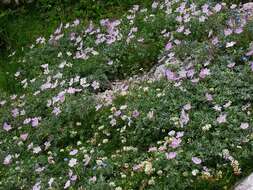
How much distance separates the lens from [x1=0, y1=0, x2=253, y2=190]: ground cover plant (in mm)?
6160

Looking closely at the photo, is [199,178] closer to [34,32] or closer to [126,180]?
[126,180]

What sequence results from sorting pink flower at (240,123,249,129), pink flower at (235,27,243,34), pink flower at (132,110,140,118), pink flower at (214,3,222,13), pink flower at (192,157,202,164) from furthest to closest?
pink flower at (214,3,222,13) → pink flower at (235,27,243,34) → pink flower at (132,110,140,118) → pink flower at (240,123,249,129) → pink flower at (192,157,202,164)

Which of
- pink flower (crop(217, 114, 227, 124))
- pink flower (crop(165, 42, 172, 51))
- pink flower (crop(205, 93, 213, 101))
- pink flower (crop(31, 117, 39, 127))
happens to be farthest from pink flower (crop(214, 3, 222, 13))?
pink flower (crop(31, 117, 39, 127))

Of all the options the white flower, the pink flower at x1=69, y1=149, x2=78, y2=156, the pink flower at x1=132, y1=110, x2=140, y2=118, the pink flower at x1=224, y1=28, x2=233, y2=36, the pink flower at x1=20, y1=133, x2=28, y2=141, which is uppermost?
the pink flower at x1=224, y1=28, x2=233, y2=36

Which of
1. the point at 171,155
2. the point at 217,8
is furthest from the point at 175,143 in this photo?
the point at 217,8

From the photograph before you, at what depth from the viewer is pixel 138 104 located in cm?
715

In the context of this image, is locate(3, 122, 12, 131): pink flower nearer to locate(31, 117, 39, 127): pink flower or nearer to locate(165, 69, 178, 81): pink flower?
locate(31, 117, 39, 127): pink flower

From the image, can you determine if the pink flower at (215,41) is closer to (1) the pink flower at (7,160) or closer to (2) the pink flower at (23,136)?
(2) the pink flower at (23,136)

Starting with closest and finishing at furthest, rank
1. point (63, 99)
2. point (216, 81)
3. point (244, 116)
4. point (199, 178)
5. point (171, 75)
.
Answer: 1. point (199, 178)
2. point (244, 116)
3. point (216, 81)
4. point (171, 75)
5. point (63, 99)

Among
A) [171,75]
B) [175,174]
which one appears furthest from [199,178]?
[171,75]

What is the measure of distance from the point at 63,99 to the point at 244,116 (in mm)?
2743

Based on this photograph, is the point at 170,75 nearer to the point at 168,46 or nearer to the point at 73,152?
the point at 168,46

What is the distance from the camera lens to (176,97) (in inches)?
277

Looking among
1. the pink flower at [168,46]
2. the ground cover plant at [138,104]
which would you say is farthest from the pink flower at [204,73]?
the pink flower at [168,46]
